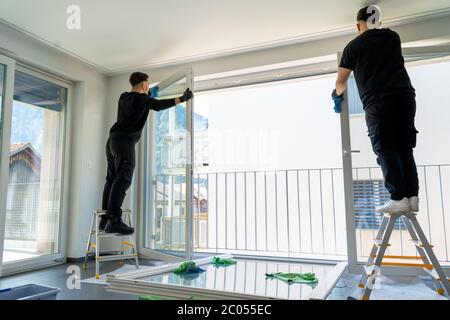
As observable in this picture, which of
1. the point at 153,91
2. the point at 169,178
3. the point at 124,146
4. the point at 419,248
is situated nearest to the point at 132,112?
the point at 124,146

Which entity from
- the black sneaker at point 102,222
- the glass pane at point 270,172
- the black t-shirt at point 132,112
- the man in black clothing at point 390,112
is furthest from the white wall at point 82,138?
the man in black clothing at point 390,112

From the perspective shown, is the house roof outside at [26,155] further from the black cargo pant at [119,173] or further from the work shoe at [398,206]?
the work shoe at [398,206]

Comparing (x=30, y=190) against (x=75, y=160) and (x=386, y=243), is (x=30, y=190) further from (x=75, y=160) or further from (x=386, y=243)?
(x=386, y=243)

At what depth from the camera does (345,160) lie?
3016 millimetres

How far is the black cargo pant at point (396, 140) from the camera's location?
6.06 ft

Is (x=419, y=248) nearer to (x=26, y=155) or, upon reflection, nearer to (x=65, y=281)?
(x=65, y=281)

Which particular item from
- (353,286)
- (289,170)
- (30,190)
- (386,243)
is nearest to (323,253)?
(289,170)

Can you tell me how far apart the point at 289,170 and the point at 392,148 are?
332cm

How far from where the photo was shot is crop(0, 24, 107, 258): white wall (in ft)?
12.4

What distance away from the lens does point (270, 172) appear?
5297 millimetres

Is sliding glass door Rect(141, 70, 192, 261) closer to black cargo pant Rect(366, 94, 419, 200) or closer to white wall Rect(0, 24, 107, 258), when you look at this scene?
white wall Rect(0, 24, 107, 258)

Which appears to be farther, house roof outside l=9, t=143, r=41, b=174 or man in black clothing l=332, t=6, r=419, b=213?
house roof outside l=9, t=143, r=41, b=174

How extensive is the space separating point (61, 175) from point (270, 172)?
3014 mm

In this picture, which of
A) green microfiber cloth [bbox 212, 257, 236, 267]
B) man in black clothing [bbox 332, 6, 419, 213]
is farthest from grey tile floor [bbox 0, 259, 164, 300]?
man in black clothing [bbox 332, 6, 419, 213]
